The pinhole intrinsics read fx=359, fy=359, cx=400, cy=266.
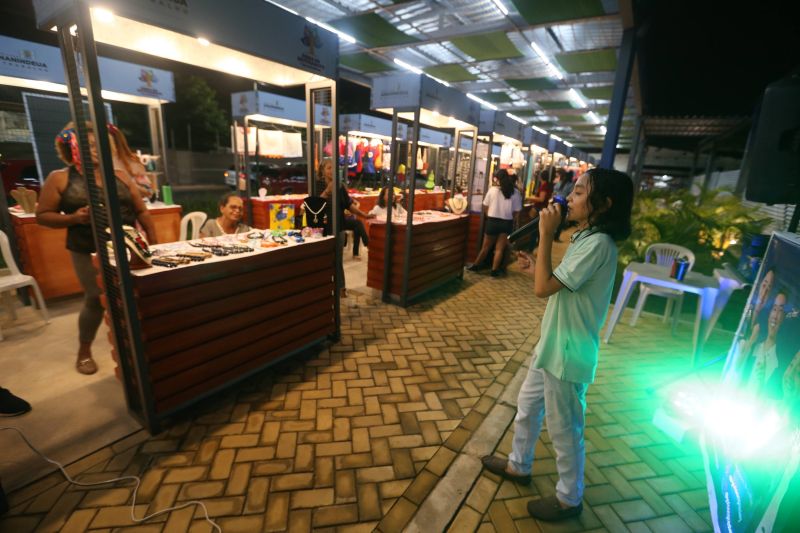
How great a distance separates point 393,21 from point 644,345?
7.78m

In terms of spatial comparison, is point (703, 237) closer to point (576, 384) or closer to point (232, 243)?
point (576, 384)

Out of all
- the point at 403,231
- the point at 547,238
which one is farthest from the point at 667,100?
the point at 547,238

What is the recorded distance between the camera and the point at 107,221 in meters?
2.44

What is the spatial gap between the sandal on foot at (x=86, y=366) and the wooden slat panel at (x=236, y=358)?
1.27m

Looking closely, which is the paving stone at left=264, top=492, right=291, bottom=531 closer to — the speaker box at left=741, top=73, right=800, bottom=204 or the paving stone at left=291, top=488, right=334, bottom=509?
the paving stone at left=291, top=488, right=334, bottom=509

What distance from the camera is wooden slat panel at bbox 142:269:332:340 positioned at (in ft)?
8.71

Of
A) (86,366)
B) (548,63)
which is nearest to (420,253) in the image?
(86,366)

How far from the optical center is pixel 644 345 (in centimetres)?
476

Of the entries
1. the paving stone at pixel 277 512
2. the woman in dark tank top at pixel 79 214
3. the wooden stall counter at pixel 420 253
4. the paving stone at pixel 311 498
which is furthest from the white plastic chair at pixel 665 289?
the woman in dark tank top at pixel 79 214

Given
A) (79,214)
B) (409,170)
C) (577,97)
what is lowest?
(79,214)

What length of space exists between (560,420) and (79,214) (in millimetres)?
3989

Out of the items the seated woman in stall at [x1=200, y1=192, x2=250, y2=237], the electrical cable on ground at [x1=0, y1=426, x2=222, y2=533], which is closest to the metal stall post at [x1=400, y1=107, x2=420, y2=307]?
the seated woman in stall at [x1=200, y1=192, x2=250, y2=237]

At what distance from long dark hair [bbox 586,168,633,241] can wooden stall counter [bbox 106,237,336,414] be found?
8.84ft

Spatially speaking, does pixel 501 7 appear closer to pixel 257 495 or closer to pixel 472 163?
pixel 472 163
